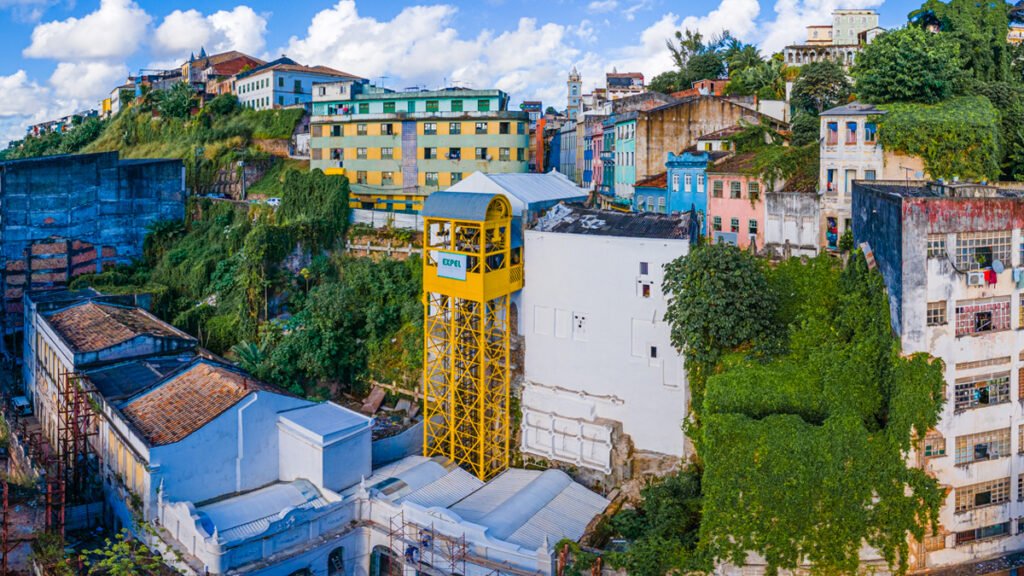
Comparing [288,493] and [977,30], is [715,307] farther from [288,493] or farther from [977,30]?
[977,30]

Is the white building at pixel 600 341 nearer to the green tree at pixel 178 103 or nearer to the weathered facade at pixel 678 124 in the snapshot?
the weathered facade at pixel 678 124

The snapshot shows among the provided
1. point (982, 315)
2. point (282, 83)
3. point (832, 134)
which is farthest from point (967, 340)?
point (282, 83)

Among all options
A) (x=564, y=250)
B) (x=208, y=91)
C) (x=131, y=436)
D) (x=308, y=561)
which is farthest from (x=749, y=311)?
(x=208, y=91)

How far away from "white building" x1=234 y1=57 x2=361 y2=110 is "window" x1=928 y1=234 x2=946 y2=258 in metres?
53.3

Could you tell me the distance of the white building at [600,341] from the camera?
26656mm

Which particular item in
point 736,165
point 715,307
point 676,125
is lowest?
point 715,307

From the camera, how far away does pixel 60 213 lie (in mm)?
45281

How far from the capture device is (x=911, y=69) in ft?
107

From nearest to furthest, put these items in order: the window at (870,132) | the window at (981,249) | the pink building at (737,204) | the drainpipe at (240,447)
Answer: the window at (981,249), the drainpipe at (240,447), the window at (870,132), the pink building at (737,204)

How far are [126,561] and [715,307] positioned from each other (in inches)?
648

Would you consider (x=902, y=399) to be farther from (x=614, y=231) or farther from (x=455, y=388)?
(x=455, y=388)

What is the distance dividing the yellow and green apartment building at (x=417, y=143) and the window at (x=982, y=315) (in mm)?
29864

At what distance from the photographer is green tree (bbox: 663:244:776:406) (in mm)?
23656

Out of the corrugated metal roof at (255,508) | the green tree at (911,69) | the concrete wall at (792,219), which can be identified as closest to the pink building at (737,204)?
the concrete wall at (792,219)
